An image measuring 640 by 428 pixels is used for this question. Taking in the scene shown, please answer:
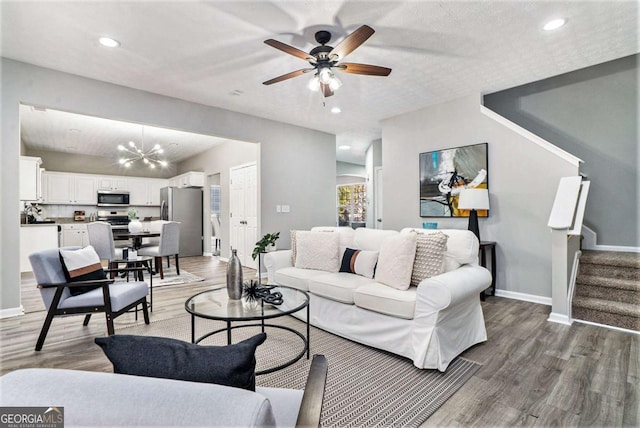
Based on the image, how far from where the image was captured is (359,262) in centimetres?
295

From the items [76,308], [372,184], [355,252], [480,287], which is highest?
[372,184]

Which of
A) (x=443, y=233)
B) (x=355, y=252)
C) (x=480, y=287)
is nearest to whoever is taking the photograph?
(x=480, y=287)

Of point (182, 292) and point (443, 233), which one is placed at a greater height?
point (443, 233)

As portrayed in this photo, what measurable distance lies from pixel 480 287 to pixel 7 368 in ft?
11.3

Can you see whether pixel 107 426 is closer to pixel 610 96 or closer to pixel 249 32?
pixel 249 32

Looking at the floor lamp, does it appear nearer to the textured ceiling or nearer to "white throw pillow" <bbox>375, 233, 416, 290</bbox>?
the textured ceiling

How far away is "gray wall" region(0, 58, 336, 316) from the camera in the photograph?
3.16m

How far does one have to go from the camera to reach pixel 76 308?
2438 mm

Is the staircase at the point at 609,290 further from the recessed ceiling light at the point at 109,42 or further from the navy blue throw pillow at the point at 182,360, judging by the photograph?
the recessed ceiling light at the point at 109,42

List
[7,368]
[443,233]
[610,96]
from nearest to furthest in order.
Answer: [7,368] → [443,233] → [610,96]

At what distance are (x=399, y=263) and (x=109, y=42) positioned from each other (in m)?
3.25

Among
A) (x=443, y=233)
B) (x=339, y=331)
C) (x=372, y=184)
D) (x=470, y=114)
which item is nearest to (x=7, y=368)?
(x=339, y=331)

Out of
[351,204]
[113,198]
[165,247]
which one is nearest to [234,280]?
[165,247]

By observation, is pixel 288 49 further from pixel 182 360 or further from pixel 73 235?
pixel 73 235
